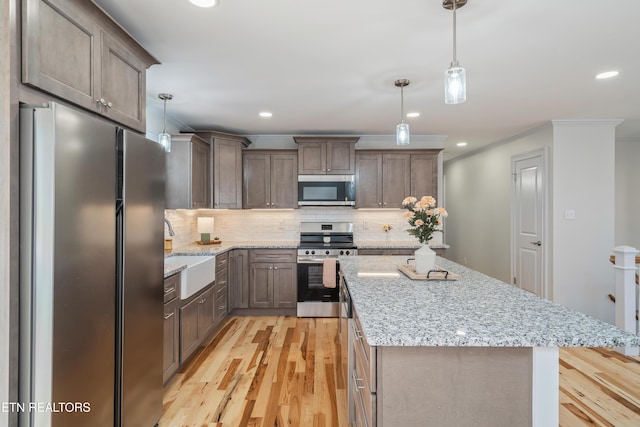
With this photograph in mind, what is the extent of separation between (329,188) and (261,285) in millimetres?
1576

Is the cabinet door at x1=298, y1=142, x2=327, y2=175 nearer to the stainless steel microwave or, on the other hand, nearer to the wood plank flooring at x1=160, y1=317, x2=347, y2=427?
the stainless steel microwave

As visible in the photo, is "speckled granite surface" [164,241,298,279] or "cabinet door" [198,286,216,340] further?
"cabinet door" [198,286,216,340]

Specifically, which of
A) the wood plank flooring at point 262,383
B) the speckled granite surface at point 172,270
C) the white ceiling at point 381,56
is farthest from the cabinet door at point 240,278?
the white ceiling at point 381,56

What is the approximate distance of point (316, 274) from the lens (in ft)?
13.9

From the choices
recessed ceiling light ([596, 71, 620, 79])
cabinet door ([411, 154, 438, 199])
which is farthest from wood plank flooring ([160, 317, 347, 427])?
recessed ceiling light ([596, 71, 620, 79])

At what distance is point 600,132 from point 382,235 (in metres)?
2.97

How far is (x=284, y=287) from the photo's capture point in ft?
14.1

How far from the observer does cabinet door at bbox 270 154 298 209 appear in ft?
15.1

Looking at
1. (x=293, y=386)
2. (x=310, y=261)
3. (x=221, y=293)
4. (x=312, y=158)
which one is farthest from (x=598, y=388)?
(x=312, y=158)

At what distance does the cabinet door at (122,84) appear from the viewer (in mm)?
1675

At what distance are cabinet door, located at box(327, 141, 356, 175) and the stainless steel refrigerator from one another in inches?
112

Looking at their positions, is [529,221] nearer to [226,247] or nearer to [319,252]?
[319,252]

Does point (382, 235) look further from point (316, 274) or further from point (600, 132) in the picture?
point (600, 132)

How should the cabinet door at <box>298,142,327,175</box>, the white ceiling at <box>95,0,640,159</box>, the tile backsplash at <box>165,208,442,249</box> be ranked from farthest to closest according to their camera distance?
1. the tile backsplash at <box>165,208,442,249</box>
2. the cabinet door at <box>298,142,327,175</box>
3. the white ceiling at <box>95,0,640,159</box>
